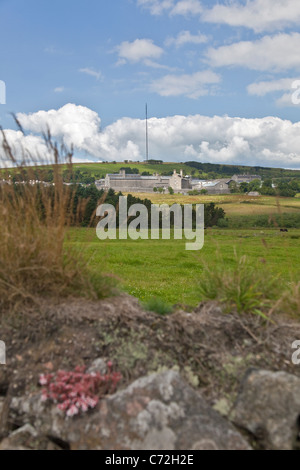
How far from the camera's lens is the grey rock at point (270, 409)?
135 inches

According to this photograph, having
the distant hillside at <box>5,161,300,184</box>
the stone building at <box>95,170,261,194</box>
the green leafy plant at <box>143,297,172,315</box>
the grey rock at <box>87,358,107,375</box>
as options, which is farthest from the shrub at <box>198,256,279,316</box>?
the distant hillside at <box>5,161,300,184</box>

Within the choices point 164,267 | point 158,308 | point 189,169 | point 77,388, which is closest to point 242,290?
point 158,308

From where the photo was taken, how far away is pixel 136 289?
12383 millimetres

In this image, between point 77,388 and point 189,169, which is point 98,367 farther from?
point 189,169

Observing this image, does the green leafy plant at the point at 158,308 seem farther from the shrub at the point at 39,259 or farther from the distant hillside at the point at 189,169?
the distant hillside at the point at 189,169

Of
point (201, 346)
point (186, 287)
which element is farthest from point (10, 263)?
point (186, 287)

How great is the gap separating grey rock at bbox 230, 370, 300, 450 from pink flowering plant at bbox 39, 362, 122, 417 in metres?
1.26

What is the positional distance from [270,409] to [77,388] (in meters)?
1.83

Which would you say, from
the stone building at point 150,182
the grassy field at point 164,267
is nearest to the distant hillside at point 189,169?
the stone building at point 150,182

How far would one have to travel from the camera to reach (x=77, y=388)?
364 centimetres

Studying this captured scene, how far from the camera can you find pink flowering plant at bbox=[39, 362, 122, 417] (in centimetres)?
357

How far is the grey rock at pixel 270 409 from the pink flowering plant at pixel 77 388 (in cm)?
126
